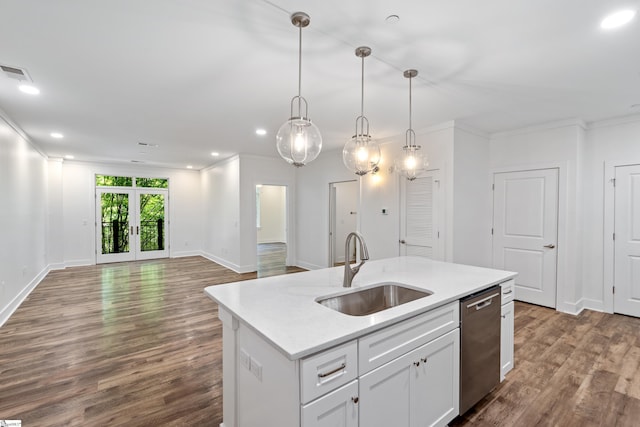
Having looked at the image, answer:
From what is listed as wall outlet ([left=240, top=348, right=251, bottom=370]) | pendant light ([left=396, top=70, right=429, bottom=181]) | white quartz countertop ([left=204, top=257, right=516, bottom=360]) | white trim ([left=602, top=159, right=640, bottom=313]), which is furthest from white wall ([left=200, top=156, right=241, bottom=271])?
white trim ([left=602, top=159, right=640, bottom=313])

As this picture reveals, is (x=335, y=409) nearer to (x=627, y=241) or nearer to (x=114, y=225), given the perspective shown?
(x=627, y=241)

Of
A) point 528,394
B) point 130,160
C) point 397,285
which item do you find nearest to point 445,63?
point 397,285

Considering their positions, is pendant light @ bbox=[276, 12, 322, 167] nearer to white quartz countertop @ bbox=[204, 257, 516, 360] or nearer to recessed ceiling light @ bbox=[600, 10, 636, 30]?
white quartz countertop @ bbox=[204, 257, 516, 360]

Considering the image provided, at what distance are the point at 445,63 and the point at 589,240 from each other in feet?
12.0

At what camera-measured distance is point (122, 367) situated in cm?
271

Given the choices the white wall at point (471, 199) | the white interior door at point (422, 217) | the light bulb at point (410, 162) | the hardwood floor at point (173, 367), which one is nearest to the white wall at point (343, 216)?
the white interior door at point (422, 217)

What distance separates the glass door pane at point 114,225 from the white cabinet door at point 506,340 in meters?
8.71

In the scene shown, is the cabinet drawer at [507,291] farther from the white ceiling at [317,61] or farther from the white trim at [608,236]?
the white trim at [608,236]

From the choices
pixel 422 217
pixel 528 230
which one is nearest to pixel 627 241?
pixel 528 230

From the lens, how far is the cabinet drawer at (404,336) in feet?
4.62

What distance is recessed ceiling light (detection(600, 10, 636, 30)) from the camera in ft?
6.05

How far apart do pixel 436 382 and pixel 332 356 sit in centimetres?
92

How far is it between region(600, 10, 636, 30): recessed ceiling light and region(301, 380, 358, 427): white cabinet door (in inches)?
104

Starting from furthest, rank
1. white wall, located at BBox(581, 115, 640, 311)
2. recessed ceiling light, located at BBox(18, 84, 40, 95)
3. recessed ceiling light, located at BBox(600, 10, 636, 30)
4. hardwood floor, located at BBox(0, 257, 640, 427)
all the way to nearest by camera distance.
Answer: white wall, located at BBox(581, 115, 640, 311) < recessed ceiling light, located at BBox(18, 84, 40, 95) < hardwood floor, located at BBox(0, 257, 640, 427) < recessed ceiling light, located at BBox(600, 10, 636, 30)
